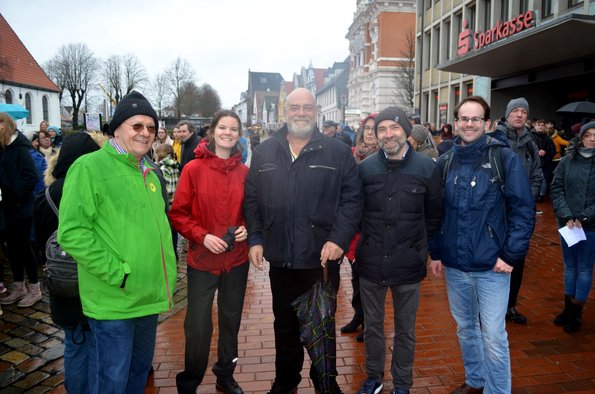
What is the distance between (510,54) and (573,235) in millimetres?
11735

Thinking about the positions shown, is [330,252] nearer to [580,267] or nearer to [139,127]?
[139,127]

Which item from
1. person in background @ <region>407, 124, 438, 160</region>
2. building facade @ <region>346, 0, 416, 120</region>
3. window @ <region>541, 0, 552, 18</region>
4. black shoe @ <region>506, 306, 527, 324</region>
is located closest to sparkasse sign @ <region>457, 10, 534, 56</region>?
window @ <region>541, 0, 552, 18</region>

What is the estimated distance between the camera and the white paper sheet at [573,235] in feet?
14.5

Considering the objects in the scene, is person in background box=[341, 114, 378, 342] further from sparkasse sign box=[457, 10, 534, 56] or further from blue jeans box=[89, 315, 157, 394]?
sparkasse sign box=[457, 10, 534, 56]

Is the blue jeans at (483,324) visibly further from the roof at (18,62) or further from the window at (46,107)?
the window at (46,107)

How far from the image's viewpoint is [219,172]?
339 cm

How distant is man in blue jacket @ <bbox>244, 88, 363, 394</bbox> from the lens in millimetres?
3227

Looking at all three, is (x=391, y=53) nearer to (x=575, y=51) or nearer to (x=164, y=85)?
(x=575, y=51)

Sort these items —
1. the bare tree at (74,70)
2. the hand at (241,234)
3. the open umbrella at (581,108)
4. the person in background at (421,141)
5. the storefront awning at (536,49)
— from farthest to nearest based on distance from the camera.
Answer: the bare tree at (74,70) → the open umbrella at (581,108) → the storefront awning at (536,49) → the person in background at (421,141) → the hand at (241,234)

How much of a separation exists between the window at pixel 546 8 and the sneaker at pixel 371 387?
17.2 m

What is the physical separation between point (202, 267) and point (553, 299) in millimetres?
4330

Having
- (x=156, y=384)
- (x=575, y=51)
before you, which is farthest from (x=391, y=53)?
(x=156, y=384)

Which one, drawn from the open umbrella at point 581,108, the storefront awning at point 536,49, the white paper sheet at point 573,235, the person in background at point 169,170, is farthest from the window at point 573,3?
the person in background at point 169,170

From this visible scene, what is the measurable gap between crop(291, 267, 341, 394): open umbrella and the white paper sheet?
263 centimetres
